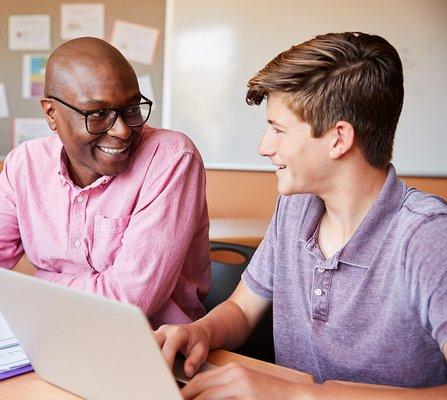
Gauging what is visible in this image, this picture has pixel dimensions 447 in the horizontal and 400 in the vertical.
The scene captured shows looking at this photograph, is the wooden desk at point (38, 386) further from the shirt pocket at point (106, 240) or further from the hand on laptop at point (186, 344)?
the shirt pocket at point (106, 240)

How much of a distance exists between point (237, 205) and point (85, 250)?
1.72 m

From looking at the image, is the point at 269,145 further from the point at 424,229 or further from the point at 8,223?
the point at 8,223

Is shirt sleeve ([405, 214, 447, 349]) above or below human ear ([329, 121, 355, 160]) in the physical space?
below

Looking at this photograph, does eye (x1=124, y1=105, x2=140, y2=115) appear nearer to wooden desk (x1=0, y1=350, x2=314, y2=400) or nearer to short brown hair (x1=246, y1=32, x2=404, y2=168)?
short brown hair (x1=246, y1=32, x2=404, y2=168)

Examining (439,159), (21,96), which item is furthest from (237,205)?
(21,96)

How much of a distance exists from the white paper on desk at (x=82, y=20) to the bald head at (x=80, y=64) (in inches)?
73.5

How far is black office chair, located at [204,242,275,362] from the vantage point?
1.42 m

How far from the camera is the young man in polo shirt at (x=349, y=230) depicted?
969 millimetres

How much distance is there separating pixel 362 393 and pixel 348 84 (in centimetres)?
51

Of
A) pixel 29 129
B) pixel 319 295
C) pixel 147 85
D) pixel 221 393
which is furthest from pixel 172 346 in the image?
pixel 29 129

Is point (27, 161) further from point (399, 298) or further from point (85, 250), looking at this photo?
→ point (399, 298)

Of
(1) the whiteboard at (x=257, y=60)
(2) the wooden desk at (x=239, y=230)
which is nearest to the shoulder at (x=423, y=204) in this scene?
(2) the wooden desk at (x=239, y=230)

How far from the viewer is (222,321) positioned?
1.16 m

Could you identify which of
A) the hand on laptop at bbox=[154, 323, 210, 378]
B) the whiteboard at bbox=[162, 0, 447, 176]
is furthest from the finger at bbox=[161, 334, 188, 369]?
the whiteboard at bbox=[162, 0, 447, 176]
